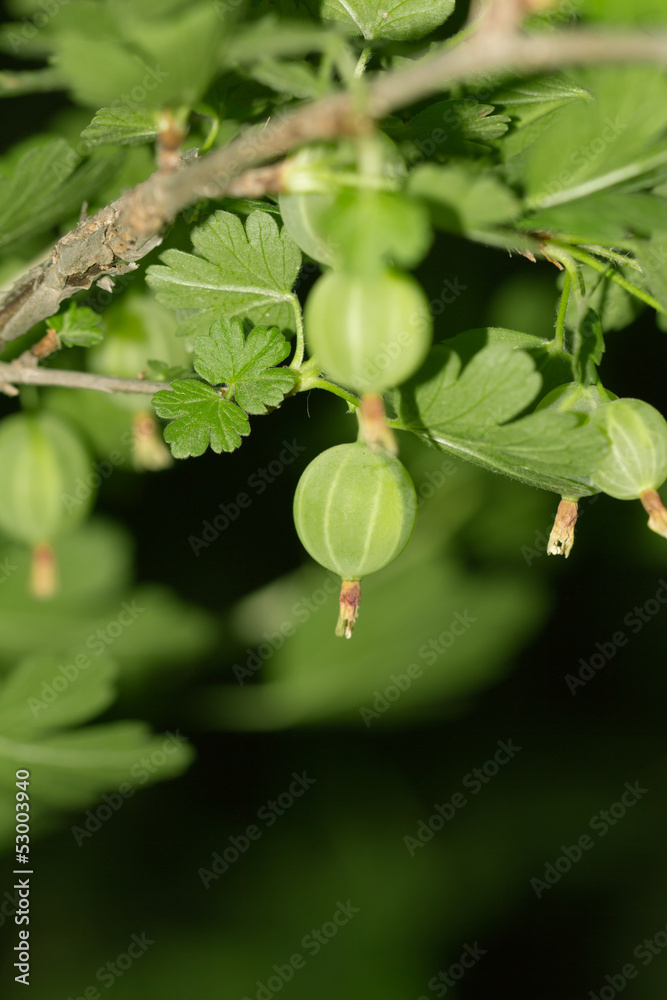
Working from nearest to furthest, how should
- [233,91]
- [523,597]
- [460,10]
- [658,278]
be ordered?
1. [658,278]
2. [233,91]
3. [460,10]
4. [523,597]

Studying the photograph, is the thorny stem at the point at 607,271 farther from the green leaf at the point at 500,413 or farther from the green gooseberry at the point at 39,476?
the green gooseberry at the point at 39,476

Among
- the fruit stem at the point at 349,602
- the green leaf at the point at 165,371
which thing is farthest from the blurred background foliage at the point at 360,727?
the fruit stem at the point at 349,602

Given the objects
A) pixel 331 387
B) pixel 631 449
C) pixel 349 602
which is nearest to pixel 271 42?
pixel 331 387

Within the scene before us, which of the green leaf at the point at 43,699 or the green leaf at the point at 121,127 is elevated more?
the green leaf at the point at 121,127

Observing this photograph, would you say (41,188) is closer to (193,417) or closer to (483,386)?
(193,417)

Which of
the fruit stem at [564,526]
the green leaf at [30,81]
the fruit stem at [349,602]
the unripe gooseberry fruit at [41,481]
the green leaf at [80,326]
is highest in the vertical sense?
the green leaf at [30,81]

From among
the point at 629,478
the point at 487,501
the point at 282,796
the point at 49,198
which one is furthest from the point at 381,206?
the point at 282,796

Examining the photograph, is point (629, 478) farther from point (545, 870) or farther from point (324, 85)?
point (545, 870)
